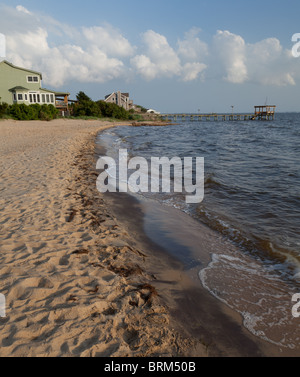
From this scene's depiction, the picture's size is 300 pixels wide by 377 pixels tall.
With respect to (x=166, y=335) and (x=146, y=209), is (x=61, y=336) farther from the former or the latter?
(x=146, y=209)

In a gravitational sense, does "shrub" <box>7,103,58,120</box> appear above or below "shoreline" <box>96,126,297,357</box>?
above

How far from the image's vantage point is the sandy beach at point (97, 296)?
2.42 metres

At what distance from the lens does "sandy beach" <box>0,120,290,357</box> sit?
2418 millimetres

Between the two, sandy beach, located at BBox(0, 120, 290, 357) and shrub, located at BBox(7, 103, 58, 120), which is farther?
shrub, located at BBox(7, 103, 58, 120)

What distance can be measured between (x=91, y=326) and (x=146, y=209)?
447cm

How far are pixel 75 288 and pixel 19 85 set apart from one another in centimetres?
4463

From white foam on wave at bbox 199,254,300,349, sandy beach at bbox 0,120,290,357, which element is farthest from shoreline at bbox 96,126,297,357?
white foam on wave at bbox 199,254,300,349

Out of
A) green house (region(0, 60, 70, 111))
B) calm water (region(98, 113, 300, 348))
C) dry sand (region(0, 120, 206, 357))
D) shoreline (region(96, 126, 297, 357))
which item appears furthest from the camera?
green house (region(0, 60, 70, 111))

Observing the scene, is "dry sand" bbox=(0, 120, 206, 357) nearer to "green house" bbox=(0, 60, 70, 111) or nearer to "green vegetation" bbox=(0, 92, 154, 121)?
"green vegetation" bbox=(0, 92, 154, 121)

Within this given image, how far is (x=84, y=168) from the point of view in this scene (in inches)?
406

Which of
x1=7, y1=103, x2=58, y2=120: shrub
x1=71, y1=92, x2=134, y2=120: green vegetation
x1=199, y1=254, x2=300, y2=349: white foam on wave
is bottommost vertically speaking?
x1=199, y1=254, x2=300, y2=349: white foam on wave

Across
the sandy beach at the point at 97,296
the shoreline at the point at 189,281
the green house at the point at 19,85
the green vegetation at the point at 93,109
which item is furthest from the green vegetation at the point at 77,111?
the sandy beach at the point at 97,296

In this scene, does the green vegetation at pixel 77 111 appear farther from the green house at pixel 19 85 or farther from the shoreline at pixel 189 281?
the shoreline at pixel 189 281

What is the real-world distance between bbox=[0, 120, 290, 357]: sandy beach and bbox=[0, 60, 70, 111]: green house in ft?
129
